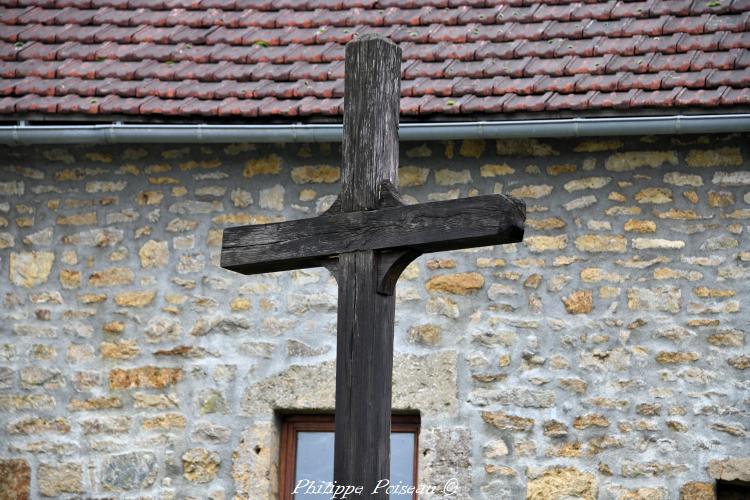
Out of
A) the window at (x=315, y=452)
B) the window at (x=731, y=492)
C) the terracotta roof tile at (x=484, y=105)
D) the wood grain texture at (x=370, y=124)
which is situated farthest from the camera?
the window at (x=315, y=452)

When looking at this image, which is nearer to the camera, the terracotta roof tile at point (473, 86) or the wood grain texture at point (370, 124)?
the wood grain texture at point (370, 124)

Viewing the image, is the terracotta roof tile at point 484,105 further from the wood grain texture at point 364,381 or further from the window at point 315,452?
the wood grain texture at point 364,381

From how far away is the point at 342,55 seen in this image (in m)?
6.70

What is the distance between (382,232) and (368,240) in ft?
0.16

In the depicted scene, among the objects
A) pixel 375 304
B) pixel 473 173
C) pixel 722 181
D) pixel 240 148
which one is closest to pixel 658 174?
pixel 722 181

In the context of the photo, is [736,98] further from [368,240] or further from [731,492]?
[368,240]

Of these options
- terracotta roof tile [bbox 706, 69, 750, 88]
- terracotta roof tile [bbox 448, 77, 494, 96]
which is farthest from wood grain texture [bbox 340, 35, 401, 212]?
terracotta roof tile [bbox 706, 69, 750, 88]

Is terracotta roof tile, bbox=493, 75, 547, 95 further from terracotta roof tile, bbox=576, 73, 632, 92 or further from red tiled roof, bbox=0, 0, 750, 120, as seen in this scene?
terracotta roof tile, bbox=576, 73, 632, 92

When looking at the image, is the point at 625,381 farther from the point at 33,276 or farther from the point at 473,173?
the point at 33,276

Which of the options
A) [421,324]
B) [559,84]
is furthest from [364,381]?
[559,84]

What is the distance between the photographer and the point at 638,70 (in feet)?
20.5

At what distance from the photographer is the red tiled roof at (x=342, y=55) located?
6.18 m

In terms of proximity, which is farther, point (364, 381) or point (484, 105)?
point (484, 105)

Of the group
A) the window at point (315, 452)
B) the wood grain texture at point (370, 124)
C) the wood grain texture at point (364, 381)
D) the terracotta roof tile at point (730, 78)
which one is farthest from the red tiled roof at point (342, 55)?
the wood grain texture at point (364, 381)
